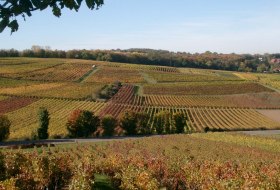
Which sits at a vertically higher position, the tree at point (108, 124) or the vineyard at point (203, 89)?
the vineyard at point (203, 89)

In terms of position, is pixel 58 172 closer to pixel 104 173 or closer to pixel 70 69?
pixel 104 173

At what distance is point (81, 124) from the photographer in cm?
6106

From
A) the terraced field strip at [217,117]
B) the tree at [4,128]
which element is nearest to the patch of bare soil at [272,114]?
the terraced field strip at [217,117]

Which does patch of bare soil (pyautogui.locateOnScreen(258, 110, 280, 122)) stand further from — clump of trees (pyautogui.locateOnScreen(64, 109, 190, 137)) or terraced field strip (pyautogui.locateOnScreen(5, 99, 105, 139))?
terraced field strip (pyautogui.locateOnScreen(5, 99, 105, 139))

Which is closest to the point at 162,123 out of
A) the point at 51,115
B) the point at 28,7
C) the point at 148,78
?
the point at 51,115

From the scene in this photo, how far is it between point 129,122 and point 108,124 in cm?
373

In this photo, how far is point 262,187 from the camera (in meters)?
16.1

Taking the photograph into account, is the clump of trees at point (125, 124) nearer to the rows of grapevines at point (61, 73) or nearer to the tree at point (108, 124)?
the tree at point (108, 124)

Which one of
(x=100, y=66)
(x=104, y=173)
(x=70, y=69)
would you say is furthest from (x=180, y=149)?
(x=100, y=66)

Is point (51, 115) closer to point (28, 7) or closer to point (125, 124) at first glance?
point (125, 124)

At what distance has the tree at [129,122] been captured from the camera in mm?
64625

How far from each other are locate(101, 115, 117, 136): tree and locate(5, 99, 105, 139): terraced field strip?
5.98 meters

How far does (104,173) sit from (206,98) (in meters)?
77.7

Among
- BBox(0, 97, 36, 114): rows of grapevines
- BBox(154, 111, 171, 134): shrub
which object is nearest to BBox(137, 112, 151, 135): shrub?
BBox(154, 111, 171, 134): shrub
